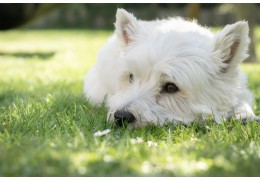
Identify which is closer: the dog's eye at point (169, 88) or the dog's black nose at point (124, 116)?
the dog's black nose at point (124, 116)

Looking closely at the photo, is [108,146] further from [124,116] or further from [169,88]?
[169,88]

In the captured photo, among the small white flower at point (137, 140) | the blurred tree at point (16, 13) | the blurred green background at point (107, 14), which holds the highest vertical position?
the small white flower at point (137, 140)

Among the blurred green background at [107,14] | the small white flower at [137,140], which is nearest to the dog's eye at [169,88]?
the small white flower at [137,140]

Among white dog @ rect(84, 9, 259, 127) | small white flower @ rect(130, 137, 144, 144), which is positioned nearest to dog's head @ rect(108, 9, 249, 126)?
white dog @ rect(84, 9, 259, 127)

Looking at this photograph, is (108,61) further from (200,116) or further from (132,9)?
(132,9)

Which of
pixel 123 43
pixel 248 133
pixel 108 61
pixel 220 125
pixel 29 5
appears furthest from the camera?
pixel 29 5

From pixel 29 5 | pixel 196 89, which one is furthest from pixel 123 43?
pixel 29 5

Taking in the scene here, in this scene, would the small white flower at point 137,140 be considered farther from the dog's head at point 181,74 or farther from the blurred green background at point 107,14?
the blurred green background at point 107,14
